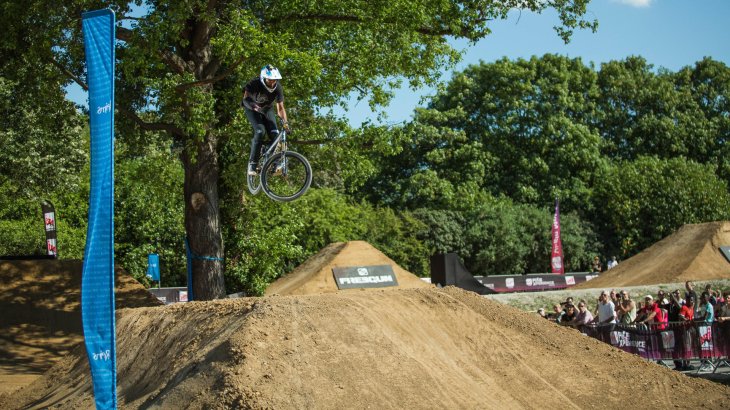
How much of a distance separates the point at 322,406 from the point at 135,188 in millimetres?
27164

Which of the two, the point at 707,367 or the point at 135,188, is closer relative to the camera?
the point at 707,367

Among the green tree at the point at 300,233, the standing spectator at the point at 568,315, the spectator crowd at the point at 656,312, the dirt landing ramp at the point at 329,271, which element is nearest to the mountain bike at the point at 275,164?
the green tree at the point at 300,233

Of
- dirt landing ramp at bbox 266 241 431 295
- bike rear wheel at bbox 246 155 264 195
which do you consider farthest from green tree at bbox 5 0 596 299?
dirt landing ramp at bbox 266 241 431 295

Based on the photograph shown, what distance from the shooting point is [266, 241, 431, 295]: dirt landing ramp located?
2459 cm

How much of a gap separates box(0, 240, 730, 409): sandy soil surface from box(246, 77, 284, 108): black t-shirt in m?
3.12

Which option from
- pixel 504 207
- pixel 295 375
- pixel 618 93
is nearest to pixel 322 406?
pixel 295 375

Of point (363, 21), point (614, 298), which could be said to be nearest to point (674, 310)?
point (614, 298)

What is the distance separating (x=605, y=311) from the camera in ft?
59.2

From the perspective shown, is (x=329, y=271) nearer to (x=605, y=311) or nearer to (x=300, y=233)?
(x=300, y=233)

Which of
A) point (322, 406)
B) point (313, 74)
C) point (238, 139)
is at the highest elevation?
point (313, 74)

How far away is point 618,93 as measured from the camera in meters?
54.0

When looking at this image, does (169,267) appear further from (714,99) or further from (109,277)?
(714,99)

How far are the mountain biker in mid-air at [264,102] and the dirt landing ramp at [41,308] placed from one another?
8.26 meters

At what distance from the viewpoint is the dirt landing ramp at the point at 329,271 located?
2459 centimetres
